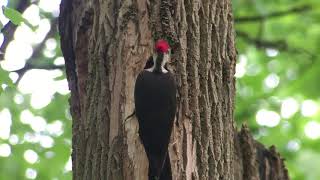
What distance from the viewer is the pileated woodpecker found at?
213 cm

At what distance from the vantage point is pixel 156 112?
216 cm

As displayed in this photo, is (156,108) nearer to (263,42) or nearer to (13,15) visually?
(13,15)

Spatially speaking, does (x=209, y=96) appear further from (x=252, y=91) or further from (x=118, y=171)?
(x=252, y=91)

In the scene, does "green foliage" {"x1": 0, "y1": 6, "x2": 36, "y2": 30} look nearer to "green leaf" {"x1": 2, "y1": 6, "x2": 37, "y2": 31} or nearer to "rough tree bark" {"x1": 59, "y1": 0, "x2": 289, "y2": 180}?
"green leaf" {"x1": 2, "y1": 6, "x2": 37, "y2": 31}

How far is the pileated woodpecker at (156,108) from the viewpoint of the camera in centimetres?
213

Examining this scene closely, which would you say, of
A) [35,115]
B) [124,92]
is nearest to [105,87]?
[124,92]

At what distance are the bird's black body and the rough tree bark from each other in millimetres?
91

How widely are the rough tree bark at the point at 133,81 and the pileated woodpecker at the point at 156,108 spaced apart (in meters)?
0.09

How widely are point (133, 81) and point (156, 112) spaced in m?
0.23

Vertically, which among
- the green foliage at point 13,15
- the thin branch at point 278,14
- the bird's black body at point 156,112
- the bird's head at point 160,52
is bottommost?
the bird's black body at point 156,112

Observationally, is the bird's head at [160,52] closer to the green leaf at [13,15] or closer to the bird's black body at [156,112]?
the bird's black body at [156,112]

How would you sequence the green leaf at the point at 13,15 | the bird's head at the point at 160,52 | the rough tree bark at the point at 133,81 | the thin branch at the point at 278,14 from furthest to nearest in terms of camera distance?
the thin branch at the point at 278,14 < the green leaf at the point at 13,15 < the rough tree bark at the point at 133,81 < the bird's head at the point at 160,52

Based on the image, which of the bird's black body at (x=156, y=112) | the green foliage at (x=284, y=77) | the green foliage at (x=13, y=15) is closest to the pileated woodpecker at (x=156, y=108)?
the bird's black body at (x=156, y=112)

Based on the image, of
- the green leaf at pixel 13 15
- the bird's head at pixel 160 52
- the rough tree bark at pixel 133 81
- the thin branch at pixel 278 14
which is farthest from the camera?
the thin branch at pixel 278 14
